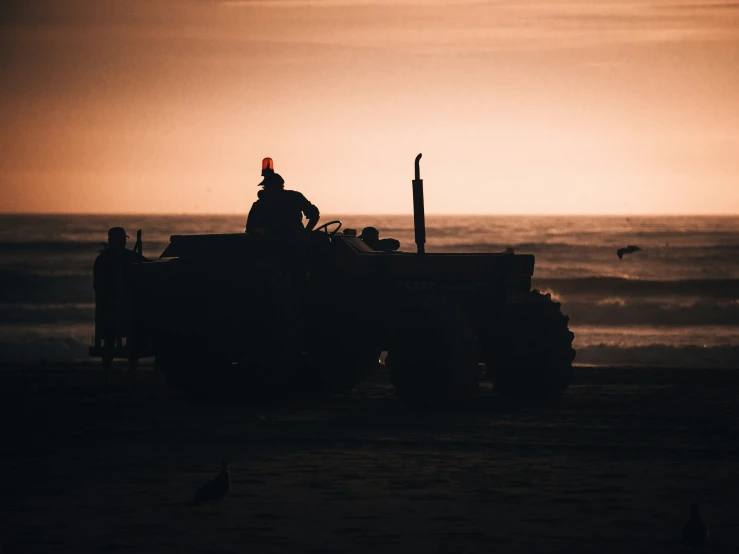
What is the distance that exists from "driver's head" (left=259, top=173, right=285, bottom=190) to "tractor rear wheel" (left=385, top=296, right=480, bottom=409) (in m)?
2.04

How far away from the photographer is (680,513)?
29.9ft

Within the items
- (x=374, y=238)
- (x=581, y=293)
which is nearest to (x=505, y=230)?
(x=581, y=293)

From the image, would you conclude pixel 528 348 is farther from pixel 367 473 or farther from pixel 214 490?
pixel 214 490

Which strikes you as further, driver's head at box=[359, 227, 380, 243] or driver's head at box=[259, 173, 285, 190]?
driver's head at box=[359, 227, 380, 243]

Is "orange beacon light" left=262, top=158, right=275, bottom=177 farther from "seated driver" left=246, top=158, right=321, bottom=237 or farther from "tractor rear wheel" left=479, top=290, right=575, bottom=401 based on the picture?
"tractor rear wheel" left=479, top=290, right=575, bottom=401

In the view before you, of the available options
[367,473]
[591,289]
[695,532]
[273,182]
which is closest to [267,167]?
[273,182]

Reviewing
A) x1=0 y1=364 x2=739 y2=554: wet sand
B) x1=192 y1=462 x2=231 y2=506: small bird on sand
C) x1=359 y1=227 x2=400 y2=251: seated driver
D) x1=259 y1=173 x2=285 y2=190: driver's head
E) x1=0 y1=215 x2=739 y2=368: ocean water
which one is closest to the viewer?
x1=0 y1=364 x2=739 y2=554: wet sand

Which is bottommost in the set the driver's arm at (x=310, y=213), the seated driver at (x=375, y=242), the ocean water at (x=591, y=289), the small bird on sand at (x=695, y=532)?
the ocean water at (x=591, y=289)

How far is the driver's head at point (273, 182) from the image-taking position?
15211 millimetres

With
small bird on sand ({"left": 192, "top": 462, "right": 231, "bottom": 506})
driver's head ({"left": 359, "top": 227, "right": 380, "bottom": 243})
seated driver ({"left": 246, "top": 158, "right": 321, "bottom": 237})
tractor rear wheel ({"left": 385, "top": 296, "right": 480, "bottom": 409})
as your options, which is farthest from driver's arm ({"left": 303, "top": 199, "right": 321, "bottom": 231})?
small bird on sand ({"left": 192, "top": 462, "right": 231, "bottom": 506})

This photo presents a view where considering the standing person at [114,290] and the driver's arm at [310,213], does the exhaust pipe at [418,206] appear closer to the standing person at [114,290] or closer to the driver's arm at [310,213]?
the driver's arm at [310,213]

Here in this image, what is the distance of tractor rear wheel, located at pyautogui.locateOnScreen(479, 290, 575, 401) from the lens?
14414 millimetres

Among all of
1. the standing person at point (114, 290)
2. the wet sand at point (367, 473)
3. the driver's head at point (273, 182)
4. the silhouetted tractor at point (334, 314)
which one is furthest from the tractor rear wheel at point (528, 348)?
the standing person at point (114, 290)

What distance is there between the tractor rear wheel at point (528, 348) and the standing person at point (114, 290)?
364 centimetres
